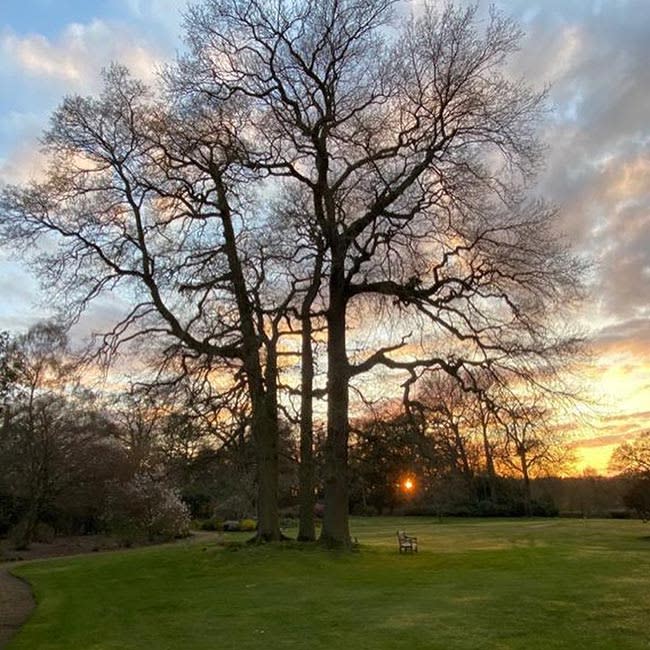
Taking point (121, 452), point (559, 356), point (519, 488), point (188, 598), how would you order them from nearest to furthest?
1. point (188, 598)
2. point (559, 356)
3. point (121, 452)
4. point (519, 488)

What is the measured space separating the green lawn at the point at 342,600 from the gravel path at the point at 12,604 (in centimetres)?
30

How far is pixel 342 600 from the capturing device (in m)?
13.4

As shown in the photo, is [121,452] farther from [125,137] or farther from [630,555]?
[630,555]

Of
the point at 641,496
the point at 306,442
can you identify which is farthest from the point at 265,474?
the point at 641,496

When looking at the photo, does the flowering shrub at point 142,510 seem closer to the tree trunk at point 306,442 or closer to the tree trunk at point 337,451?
the tree trunk at point 306,442

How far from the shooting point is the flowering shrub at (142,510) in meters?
32.2

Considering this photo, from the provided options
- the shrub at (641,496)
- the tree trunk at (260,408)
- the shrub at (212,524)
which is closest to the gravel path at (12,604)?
the tree trunk at (260,408)

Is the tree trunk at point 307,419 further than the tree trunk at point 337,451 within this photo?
Yes

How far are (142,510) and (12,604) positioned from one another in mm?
17212

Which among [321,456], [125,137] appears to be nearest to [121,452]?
[321,456]

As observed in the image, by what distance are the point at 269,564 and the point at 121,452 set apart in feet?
84.8

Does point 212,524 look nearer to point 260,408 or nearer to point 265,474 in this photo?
point 265,474

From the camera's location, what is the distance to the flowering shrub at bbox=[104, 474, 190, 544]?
32.2m

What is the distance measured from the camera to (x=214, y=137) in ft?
73.9
